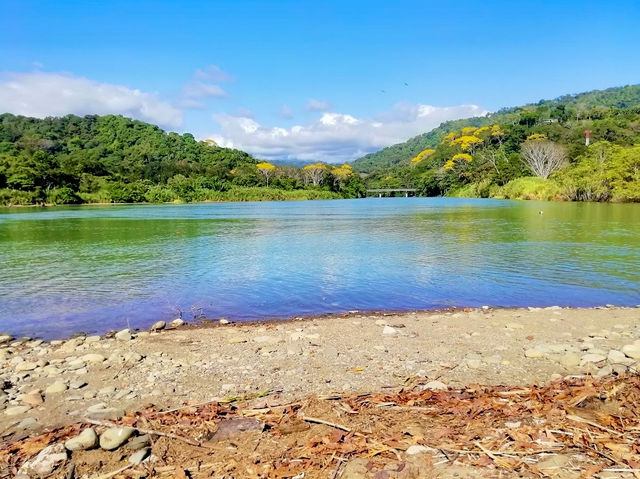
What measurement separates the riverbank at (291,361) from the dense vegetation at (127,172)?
103 metres

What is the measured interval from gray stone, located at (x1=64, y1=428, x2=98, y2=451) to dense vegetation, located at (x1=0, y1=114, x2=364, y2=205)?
107 meters

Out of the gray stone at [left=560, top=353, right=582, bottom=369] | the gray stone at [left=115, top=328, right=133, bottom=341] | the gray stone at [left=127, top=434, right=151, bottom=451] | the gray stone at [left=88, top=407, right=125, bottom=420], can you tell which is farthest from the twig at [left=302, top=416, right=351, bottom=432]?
the gray stone at [left=115, top=328, right=133, bottom=341]

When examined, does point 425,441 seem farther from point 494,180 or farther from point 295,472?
point 494,180

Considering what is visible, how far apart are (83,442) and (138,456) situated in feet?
2.35

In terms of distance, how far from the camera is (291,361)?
7.88m

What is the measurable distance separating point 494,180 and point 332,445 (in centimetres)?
12288

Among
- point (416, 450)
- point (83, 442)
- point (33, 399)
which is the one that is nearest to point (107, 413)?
point (83, 442)

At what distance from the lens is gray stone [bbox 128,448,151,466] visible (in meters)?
4.59

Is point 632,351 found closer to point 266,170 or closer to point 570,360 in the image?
point 570,360

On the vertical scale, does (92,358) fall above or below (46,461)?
below

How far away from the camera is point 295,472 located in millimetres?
4262

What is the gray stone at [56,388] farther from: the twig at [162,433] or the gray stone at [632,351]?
the gray stone at [632,351]

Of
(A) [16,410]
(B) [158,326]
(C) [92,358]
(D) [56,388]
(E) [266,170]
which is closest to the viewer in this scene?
(A) [16,410]

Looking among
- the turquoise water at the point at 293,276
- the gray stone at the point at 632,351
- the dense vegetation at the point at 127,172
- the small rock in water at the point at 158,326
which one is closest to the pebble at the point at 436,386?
the gray stone at the point at 632,351
